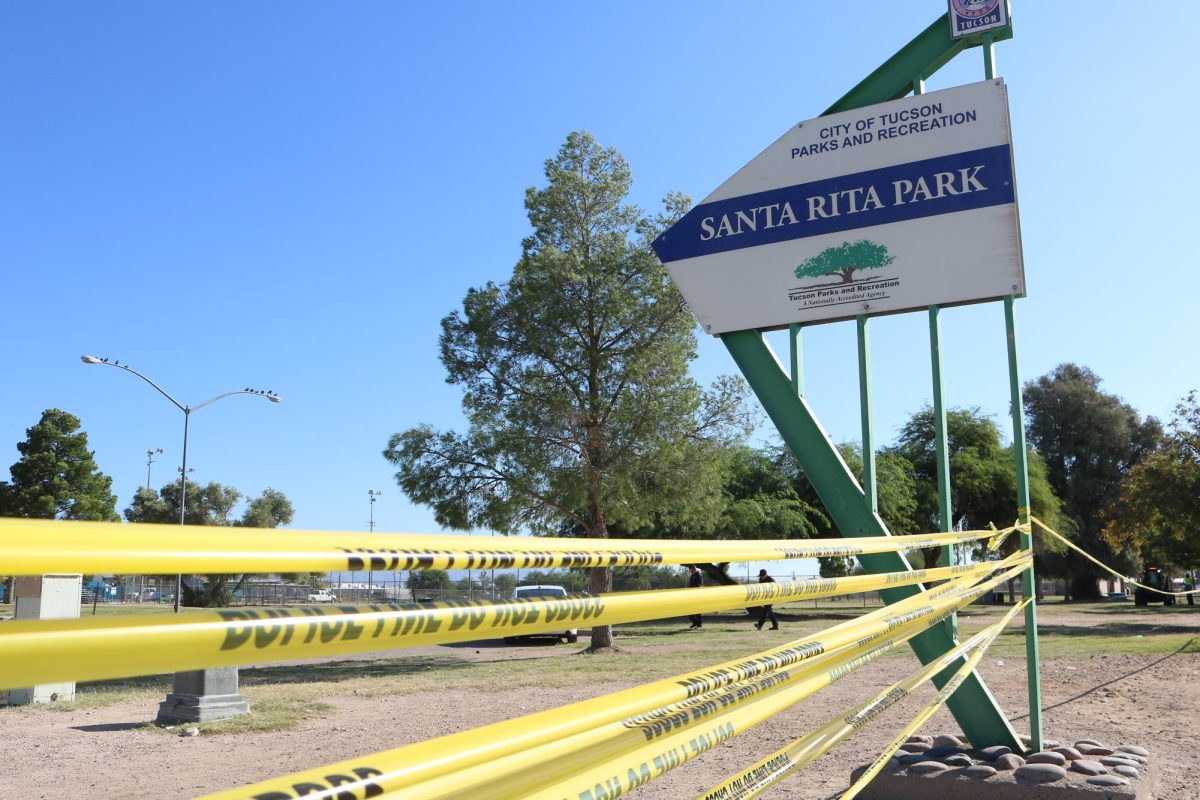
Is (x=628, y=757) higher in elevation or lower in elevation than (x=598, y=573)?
higher

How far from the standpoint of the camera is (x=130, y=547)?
100cm

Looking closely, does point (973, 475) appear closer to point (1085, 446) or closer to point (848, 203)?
point (1085, 446)

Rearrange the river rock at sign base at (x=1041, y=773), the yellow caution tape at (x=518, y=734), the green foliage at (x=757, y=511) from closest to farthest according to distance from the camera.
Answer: the yellow caution tape at (x=518, y=734) → the river rock at sign base at (x=1041, y=773) → the green foliage at (x=757, y=511)

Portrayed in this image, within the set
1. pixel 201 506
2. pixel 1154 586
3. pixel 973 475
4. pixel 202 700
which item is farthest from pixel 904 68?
pixel 201 506

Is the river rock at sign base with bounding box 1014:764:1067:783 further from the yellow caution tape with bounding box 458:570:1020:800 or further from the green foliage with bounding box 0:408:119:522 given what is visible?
the green foliage with bounding box 0:408:119:522

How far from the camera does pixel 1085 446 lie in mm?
46281

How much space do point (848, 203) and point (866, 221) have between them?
156mm

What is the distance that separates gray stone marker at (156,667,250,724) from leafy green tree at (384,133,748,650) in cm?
1032

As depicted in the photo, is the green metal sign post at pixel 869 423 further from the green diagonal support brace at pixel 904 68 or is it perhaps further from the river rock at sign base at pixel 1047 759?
the river rock at sign base at pixel 1047 759

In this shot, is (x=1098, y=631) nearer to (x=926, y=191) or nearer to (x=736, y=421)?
(x=736, y=421)

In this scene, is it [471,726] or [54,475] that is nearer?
[471,726]

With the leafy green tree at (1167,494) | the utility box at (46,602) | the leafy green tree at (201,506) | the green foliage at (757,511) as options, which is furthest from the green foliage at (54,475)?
the leafy green tree at (1167,494)

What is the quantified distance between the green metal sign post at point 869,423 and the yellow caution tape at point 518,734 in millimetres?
2833

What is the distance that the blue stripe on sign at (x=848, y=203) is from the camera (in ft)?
17.8
